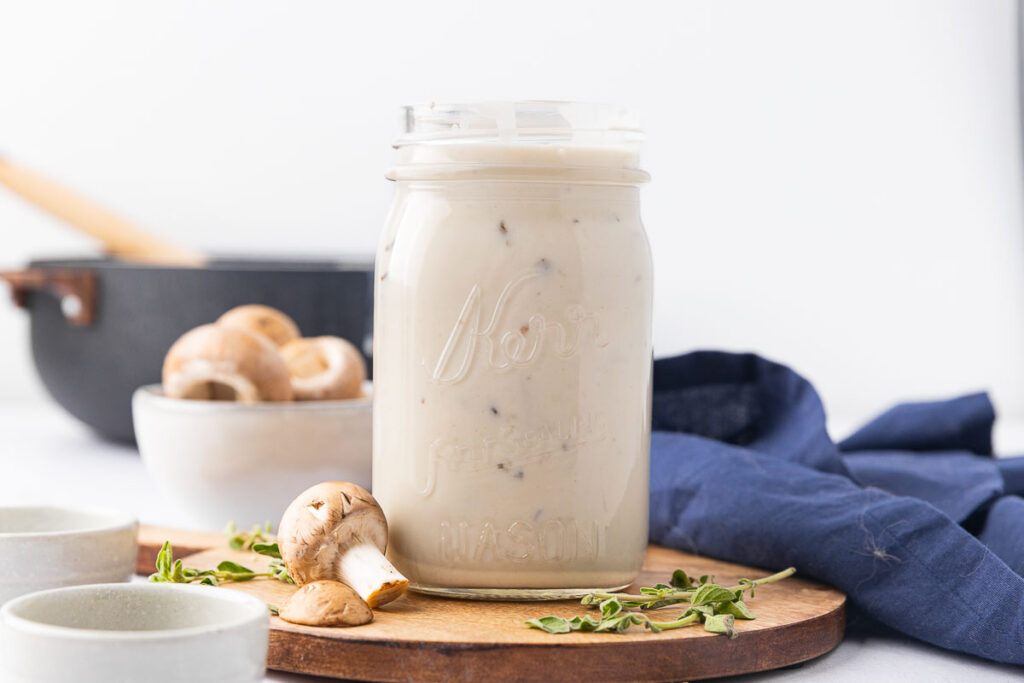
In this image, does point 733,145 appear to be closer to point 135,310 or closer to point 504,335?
point 135,310

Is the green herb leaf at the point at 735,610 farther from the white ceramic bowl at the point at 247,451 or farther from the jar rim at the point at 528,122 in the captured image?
the white ceramic bowl at the point at 247,451

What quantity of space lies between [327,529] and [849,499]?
383 mm

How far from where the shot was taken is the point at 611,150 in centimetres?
77

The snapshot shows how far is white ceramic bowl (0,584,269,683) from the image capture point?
0.50 meters

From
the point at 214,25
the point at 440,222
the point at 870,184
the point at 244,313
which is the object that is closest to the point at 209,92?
the point at 214,25

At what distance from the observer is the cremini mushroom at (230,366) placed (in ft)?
3.37

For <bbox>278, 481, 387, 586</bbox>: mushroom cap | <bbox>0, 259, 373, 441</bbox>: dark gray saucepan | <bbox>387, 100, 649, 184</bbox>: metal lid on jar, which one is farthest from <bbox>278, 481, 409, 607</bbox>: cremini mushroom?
<bbox>0, 259, 373, 441</bbox>: dark gray saucepan

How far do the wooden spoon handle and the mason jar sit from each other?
951mm

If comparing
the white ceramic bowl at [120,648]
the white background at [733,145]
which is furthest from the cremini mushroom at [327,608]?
the white background at [733,145]

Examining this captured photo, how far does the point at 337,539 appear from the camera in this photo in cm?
74

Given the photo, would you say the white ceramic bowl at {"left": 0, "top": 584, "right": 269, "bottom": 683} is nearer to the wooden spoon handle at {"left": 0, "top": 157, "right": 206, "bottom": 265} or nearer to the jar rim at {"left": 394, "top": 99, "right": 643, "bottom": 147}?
the jar rim at {"left": 394, "top": 99, "right": 643, "bottom": 147}

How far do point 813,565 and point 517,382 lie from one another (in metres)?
0.27

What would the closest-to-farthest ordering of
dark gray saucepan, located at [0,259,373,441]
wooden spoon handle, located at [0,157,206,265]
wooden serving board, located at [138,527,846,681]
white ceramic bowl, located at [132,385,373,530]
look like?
wooden serving board, located at [138,527,846,681]
white ceramic bowl, located at [132,385,373,530]
dark gray saucepan, located at [0,259,373,441]
wooden spoon handle, located at [0,157,206,265]

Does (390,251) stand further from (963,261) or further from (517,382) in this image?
(963,261)
